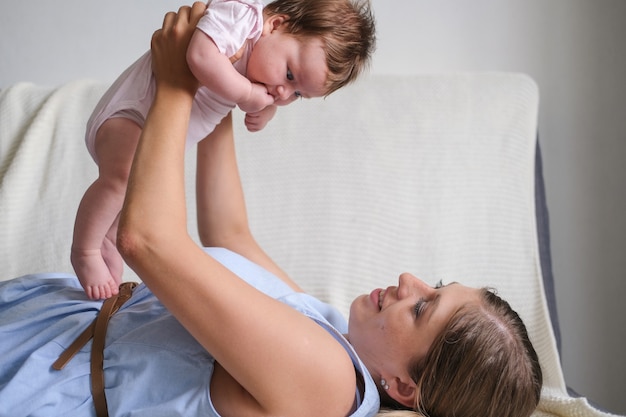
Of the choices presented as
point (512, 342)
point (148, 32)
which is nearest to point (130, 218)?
point (512, 342)

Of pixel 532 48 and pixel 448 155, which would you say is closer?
pixel 448 155

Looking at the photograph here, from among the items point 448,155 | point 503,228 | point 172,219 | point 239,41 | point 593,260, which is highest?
point 239,41

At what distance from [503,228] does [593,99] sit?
701mm

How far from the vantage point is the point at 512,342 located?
1259 millimetres

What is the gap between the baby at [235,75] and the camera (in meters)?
1.17

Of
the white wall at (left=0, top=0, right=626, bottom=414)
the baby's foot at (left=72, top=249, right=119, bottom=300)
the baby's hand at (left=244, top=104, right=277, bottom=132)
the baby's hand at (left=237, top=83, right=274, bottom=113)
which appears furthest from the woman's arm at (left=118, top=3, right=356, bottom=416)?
the white wall at (left=0, top=0, right=626, bottom=414)

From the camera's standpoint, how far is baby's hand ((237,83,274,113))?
1234 millimetres

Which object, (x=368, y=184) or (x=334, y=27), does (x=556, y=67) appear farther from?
(x=334, y=27)

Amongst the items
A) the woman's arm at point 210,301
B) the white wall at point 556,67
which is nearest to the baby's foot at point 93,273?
the woman's arm at point 210,301

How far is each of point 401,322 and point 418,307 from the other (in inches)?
1.8

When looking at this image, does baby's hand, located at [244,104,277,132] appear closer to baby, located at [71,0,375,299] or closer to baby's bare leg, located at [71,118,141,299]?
baby, located at [71,0,375,299]

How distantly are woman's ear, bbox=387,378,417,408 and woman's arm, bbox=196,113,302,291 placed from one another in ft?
1.27

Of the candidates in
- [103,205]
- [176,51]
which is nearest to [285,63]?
[176,51]

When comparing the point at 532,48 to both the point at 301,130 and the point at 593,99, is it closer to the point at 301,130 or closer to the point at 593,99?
the point at 593,99
